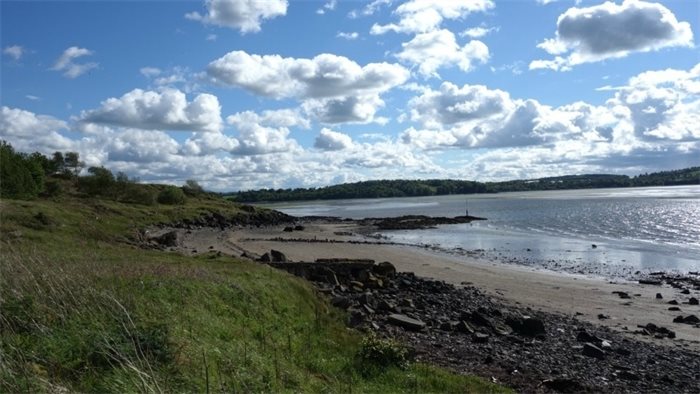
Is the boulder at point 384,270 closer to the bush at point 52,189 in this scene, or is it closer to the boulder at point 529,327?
the boulder at point 529,327

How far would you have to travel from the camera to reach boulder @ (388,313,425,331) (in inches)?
763

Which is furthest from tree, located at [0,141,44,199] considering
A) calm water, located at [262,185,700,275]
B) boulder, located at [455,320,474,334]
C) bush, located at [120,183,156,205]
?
boulder, located at [455,320,474,334]

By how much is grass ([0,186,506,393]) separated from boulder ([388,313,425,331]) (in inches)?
114

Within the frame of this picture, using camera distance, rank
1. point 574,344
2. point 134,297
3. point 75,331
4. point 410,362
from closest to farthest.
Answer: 1. point 75,331
2. point 134,297
3. point 410,362
4. point 574,344

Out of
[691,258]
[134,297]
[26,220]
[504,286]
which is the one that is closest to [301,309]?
[134,297]

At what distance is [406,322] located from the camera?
64.4 ft

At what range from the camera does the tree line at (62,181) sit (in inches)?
2532

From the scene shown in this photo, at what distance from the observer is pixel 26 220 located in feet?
127

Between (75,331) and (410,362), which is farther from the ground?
(75,331)

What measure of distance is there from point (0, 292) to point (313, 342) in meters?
7.17

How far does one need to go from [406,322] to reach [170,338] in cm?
1147

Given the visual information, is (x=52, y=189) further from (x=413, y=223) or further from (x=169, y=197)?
(x=413, y=223)

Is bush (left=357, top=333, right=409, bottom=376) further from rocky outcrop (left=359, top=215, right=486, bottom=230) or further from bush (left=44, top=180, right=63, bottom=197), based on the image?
bush (left=44, top=180, right=63, bottom=197)

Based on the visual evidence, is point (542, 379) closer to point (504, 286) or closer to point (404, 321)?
point (404, 321)
